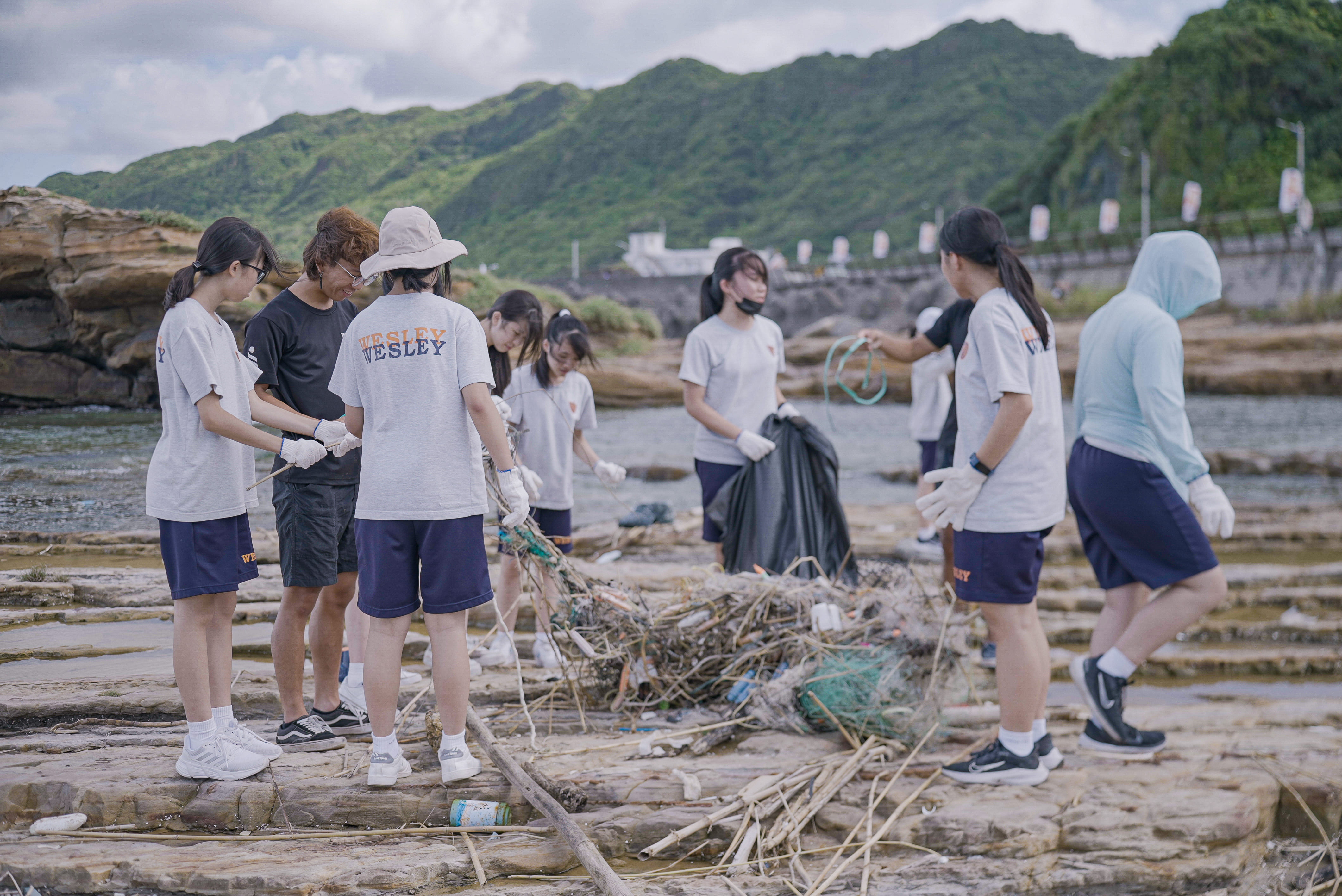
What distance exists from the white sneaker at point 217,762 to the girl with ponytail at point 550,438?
143 cm

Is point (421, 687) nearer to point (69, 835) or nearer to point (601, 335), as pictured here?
point (69, 835)

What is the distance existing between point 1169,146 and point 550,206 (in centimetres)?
4499

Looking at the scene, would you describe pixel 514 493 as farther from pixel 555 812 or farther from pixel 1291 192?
pixel 1291 192

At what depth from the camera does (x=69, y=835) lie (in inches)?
95.7

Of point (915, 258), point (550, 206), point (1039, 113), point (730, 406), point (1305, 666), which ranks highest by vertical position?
point (1039, 113)

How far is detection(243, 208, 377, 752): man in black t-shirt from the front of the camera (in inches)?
117

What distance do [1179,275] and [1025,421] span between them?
39.6 inches

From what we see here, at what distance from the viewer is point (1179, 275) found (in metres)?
3.30

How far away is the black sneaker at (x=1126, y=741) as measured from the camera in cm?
316

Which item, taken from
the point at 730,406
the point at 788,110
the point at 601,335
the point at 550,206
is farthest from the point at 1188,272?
the point at 788,110

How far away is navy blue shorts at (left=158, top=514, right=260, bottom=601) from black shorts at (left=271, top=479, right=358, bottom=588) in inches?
8.3

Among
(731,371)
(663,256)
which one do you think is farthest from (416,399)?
(663,256)

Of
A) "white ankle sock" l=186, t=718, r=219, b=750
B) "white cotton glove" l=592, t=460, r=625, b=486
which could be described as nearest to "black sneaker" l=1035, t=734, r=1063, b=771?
"white cotton glove" l=592, t=460, r=625, b=486

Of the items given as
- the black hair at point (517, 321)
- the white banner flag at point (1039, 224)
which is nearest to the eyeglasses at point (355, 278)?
the black hair at point (517, 321)
